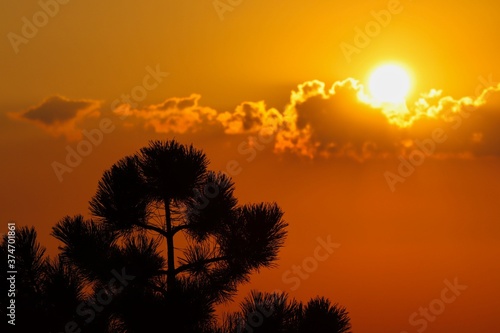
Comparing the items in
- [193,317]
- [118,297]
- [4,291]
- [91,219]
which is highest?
[91,219]

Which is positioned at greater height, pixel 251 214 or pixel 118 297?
pixel 251 214

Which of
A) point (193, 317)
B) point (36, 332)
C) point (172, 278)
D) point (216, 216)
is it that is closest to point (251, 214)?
point (216, 216)

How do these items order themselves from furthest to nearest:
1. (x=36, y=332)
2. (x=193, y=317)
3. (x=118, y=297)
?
(x=36, y=332) → (x=118, y=297) → (x=193, y=317)

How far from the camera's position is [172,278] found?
1530cm

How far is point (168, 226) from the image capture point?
15430mm

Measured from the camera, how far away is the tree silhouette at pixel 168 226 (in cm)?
1523

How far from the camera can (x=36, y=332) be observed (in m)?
15.1

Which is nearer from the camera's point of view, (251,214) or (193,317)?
(193,317)

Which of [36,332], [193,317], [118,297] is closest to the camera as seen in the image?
[193,317]

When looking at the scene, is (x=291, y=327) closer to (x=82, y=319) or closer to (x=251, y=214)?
(x=251, y=214)

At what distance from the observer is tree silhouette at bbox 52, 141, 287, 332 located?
50.0 feet

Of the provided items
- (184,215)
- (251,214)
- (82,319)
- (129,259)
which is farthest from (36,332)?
(251,214)

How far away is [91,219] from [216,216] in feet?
8.22

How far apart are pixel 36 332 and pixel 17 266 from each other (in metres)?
1.44
